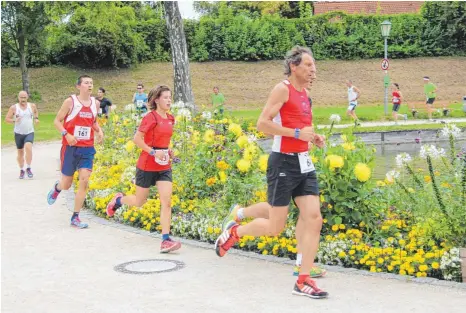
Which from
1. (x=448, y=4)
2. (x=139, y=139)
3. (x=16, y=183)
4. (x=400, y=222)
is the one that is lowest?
(x=16, y=183)

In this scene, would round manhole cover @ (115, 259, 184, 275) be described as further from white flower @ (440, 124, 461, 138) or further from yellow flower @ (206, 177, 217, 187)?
white flower @ (440, 124, 461, 138)

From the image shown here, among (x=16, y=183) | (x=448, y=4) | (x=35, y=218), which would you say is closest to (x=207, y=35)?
(x=448, y=4)

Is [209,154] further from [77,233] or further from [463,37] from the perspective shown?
[463,37]

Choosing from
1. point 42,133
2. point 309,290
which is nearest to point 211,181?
point 309,290

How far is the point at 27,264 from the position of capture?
7012 millimetres

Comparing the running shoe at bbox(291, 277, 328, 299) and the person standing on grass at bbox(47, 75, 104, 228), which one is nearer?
the running shoe at bbox(291, 277, 328, 299)

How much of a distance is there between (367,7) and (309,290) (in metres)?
58.1

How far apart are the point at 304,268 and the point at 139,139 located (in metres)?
2.59

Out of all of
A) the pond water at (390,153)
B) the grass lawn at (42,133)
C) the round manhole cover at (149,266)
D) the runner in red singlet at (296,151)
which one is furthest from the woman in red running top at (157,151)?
the grass lawn at (42,133)

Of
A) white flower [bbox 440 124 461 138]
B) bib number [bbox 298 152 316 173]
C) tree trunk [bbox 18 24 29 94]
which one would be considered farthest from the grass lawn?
bib number [bbox 298 152 316 173]

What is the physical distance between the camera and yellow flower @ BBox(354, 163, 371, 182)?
665 cm

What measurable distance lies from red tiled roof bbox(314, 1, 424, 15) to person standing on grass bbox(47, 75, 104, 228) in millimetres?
53164

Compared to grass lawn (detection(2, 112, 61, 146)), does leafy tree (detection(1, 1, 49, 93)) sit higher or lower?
higher

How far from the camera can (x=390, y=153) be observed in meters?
17.2
